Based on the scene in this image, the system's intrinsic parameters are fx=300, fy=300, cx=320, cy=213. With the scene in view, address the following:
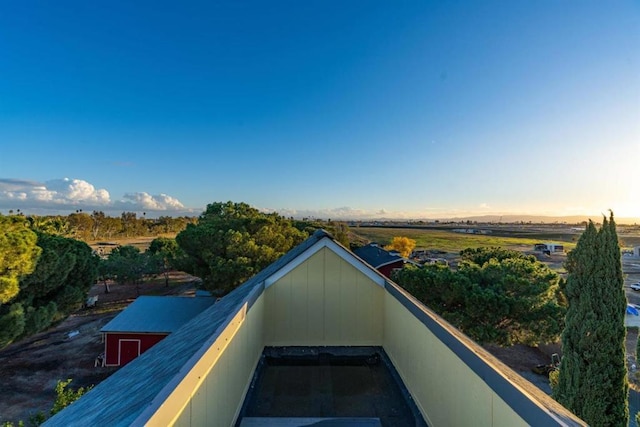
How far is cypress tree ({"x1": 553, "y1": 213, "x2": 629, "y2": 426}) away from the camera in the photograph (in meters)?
5.32

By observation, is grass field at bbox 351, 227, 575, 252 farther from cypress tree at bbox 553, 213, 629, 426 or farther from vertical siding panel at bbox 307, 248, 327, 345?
vertical siding panel at bbox 307, 248, 327, 345

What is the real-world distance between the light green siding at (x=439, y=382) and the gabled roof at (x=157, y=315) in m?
10.6

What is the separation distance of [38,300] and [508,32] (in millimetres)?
16561

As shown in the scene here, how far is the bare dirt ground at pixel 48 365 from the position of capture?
893 centimetres

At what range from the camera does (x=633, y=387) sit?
9.55 meters

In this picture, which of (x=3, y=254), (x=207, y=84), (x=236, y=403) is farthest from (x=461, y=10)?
(x=3, y=254)

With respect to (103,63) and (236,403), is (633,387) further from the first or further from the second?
(103,63)

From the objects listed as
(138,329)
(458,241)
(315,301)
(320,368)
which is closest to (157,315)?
(138,329)

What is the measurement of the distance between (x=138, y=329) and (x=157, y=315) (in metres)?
0.87

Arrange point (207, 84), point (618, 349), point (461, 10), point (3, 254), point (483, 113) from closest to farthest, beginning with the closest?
point (618, 349) → point (3, 254) → point (461, 10) → point (483, 113) → point (207, 84)

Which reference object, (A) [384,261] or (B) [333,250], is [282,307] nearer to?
(B) [333,250]

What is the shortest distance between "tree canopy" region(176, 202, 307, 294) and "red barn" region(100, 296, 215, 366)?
165 cm

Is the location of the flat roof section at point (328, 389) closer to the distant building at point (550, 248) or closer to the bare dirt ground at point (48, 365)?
the bare dirt ground at point (48, 365)

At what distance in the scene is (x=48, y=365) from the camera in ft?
37.1
